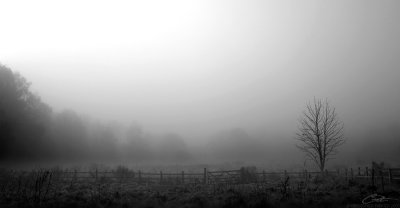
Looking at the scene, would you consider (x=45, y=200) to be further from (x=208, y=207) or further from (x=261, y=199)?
(x=261, y=199)

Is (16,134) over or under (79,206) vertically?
over

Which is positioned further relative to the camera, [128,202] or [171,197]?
[171,197]

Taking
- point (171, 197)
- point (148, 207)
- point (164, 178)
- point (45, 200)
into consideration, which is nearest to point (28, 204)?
point (45, 200)

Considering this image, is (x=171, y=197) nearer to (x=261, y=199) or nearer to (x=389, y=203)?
(x=261, y=199)

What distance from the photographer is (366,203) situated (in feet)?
47.3

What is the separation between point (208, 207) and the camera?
14.6 m

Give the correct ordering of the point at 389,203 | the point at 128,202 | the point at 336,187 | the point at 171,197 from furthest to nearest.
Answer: the point at 336,187 < the point at 171,197 < the point at 128,202 < the point at 389,203

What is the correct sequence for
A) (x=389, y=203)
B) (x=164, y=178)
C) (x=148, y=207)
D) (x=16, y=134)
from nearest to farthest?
(x=389, y=203) → (x=148, y=207) → (x=164, y=178) → (x=16, y=134)

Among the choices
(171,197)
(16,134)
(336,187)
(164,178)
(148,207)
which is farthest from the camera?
(16,134)

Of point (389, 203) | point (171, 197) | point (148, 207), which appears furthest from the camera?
point (171, 197)

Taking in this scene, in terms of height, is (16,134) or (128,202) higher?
(16,134)

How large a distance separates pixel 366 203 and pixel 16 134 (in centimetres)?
5072

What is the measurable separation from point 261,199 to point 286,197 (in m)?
1.86

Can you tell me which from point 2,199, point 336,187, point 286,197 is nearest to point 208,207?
point 286,197
